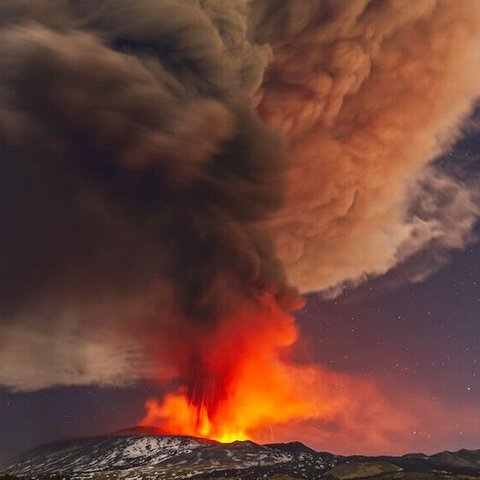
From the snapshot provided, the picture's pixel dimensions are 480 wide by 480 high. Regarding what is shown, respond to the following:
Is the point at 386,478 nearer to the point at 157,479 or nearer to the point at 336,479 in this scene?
the point at 336,479

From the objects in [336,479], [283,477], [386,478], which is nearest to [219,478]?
[283,477]

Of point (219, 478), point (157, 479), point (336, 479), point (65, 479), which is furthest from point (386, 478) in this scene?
point (65, 479)

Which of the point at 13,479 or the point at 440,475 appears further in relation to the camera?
the point at 440,475

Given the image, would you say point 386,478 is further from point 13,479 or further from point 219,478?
point 13,479

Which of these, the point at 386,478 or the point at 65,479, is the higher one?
the point at 65,479

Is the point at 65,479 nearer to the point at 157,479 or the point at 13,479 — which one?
the point at 157,479

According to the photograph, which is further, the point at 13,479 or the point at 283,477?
the point at 283,477

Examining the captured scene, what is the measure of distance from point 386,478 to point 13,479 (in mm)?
114003

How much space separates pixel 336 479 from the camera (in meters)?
200

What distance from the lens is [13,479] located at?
13812cm

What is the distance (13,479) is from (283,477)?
88.2 metres

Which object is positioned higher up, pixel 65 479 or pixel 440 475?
pixel 65 479

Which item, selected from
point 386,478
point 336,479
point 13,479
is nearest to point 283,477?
point 336,479

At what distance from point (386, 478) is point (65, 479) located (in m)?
102
